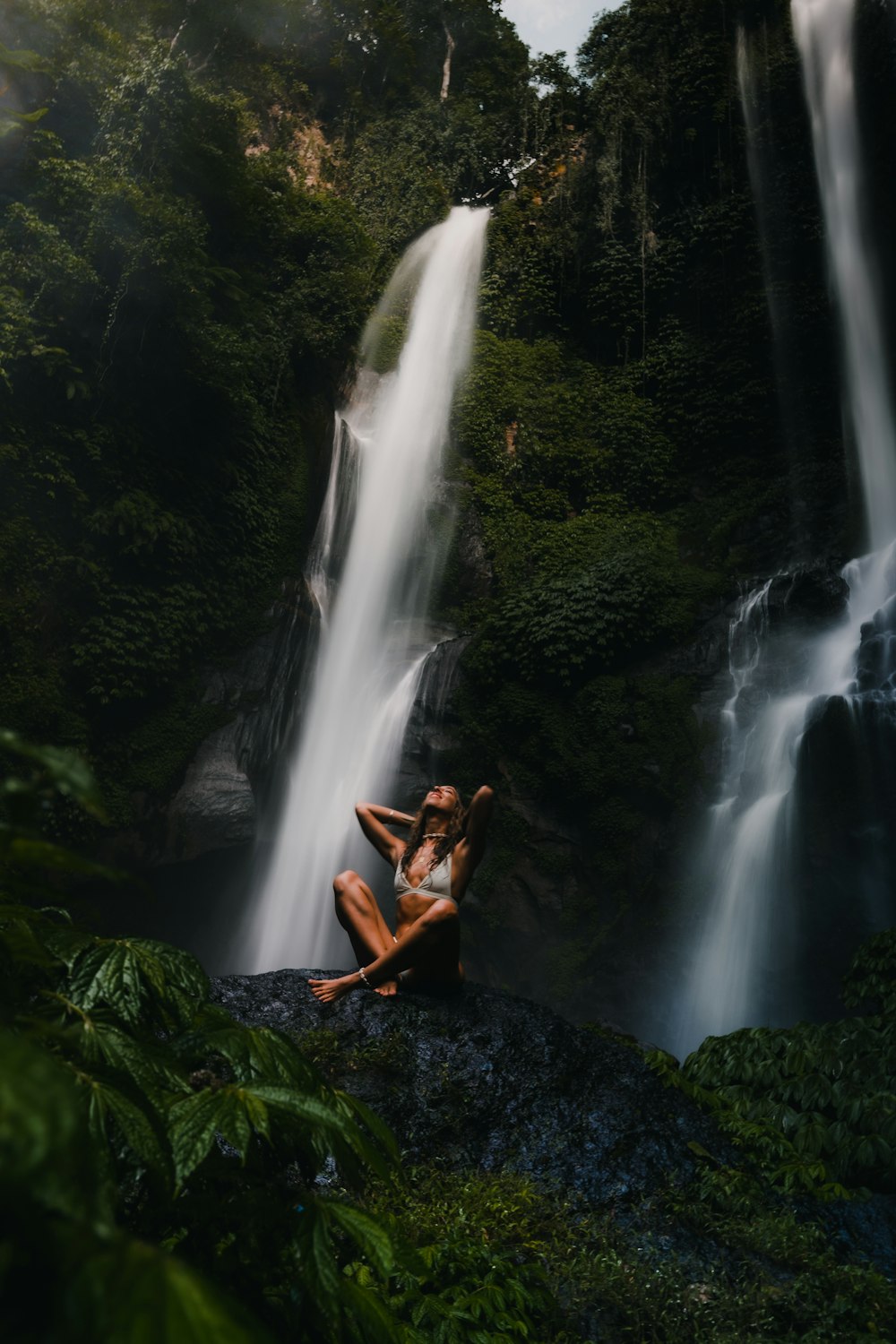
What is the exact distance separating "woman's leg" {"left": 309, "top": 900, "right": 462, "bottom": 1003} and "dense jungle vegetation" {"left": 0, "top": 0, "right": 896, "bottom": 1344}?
118 cm

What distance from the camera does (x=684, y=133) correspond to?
712 inches

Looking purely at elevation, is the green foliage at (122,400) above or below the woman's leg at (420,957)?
above

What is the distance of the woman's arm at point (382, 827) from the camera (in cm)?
546

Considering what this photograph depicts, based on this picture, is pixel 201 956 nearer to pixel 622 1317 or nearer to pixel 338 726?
pixel 338 726

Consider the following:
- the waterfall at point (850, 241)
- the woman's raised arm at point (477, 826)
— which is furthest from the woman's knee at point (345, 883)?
the waterfall at point (850, 241)

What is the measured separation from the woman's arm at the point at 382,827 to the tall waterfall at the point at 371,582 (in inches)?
253

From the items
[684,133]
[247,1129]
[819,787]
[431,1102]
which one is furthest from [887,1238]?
[684,133]

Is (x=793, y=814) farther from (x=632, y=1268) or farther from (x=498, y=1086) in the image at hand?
(x=632, y=1268)

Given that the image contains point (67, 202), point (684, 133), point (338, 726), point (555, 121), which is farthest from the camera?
point (555, 121)

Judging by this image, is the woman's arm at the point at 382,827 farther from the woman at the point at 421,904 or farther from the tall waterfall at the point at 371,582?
the tall waterfall at the point at 371,582

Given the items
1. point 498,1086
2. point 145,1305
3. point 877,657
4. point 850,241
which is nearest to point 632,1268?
point 498,1086

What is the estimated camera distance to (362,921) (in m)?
5.06

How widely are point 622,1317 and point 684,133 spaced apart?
21234 mm

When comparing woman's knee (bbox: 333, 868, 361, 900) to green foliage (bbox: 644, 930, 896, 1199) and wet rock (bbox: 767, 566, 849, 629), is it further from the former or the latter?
wet rock (bbox: 767, 566, 849, 629)
